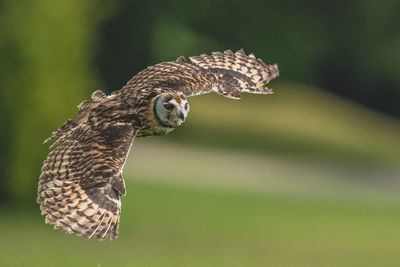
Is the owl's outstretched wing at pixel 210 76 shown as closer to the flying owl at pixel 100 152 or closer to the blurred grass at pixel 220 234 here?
the flying owl at pixel 100 152

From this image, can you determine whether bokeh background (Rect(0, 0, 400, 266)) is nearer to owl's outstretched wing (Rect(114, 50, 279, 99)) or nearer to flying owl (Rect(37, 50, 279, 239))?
flying owl (Rect(37, 50, 279, 239))

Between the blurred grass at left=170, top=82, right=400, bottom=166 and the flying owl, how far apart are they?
20861 mm

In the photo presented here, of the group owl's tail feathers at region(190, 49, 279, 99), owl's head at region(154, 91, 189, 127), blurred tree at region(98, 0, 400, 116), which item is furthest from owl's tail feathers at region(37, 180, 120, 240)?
blurred tree at region(98, 0, 400, 116)

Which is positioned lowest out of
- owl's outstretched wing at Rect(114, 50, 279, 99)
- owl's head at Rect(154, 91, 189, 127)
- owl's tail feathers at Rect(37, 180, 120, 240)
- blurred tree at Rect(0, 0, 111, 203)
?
owl's tail feathers at Rect(37, 180, 120, 240)

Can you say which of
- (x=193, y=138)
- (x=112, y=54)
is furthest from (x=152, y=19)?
(x=193, y=138)

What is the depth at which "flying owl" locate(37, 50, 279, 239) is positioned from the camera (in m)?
7.68

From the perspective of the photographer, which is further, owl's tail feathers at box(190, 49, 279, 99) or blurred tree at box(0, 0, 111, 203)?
blurred tree at box(0, 0, 111, 203)

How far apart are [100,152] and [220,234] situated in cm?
1071

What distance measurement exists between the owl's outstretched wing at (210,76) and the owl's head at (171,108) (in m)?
0.39

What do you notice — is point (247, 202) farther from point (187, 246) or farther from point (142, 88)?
point (142, 88)

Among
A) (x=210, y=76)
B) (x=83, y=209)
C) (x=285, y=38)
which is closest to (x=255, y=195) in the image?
(x=285, y=38)

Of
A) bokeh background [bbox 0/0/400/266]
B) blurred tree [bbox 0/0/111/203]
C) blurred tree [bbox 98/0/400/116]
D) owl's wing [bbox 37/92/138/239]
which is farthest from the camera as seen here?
blurred tree [bbox 98/0/400/116]

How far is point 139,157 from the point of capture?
27.4m

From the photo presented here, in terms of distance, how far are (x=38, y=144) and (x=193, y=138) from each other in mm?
14211
